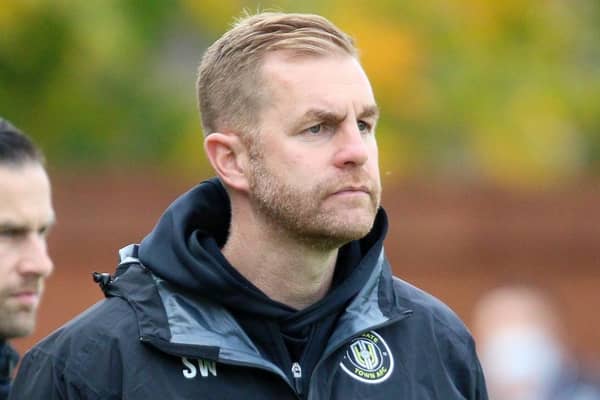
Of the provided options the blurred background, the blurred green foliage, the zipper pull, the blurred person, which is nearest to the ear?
the zipper pull

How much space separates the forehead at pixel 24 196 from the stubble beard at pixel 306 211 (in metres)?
1.28

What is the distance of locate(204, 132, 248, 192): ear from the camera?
4863 millimetres

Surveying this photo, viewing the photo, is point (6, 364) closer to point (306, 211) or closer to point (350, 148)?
point (306, 211)

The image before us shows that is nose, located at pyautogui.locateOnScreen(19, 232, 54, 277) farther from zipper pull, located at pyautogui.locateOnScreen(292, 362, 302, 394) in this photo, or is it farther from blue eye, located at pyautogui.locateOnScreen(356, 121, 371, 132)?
blue eye, located at pyautogui.locateOnScreen(356, 121, 371, 132)

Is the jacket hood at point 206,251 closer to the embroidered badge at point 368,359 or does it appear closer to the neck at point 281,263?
the neck at point 281,263

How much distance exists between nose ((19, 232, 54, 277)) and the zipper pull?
142cm

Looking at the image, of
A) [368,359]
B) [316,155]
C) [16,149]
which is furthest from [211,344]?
[16,149]

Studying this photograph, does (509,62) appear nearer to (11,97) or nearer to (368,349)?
(11,97)

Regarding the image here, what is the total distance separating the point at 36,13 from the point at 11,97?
1084mm

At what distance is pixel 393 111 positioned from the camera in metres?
15.2

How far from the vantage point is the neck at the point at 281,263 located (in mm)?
4840

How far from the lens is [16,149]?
19.3ft

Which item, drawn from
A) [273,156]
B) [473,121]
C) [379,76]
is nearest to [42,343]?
[273,156]

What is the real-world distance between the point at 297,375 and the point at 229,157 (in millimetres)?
718
